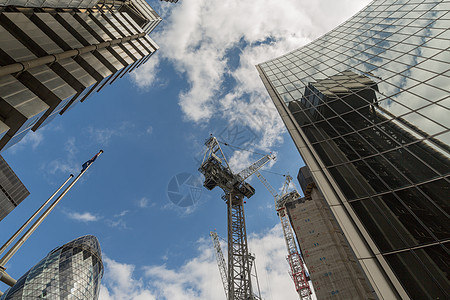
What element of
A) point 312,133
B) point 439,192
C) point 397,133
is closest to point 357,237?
point 439,192

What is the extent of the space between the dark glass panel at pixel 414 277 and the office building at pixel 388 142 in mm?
36

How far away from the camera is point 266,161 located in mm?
65688

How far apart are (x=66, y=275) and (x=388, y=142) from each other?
108 metres

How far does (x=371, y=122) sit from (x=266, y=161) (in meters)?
49.5

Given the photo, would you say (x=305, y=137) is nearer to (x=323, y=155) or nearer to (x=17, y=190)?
(x=323, y=155)

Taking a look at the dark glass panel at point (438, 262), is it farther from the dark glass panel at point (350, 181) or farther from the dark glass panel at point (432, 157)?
the dark glass panel at point (432, 157)

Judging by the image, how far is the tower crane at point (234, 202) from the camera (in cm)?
3581

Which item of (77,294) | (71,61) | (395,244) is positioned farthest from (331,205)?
(77,294)

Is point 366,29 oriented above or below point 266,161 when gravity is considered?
below

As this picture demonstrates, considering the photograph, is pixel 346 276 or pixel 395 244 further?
pixel 346 276

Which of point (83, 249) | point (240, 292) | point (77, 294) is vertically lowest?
point (240, 292)

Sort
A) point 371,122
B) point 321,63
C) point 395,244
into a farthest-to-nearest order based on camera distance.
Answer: point 321,63 < point 371,122 < point 395,244

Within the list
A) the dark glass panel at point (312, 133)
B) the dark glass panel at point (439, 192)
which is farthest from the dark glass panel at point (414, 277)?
the dark glass panel at point (312, 133)

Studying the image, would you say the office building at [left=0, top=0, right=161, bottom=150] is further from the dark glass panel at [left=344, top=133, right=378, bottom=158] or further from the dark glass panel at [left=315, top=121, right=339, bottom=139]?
the dark glass panel at [left=344, top=133, right=378, bottom=158]
